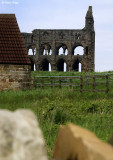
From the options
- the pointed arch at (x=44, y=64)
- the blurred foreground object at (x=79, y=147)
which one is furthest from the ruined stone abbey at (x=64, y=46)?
the blurred foreground object at (x=79, y=147)

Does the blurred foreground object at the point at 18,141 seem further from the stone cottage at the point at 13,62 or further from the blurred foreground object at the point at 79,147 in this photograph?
the stone cottage at the point at 13,62

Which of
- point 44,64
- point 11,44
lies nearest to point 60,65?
point 44,64

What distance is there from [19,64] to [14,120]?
18.1 meters

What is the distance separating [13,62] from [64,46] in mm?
37596

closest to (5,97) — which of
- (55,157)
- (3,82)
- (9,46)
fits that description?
(3,82)

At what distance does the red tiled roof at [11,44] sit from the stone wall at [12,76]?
29 centimetres

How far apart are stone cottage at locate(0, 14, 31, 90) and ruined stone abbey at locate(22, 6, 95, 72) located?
32.7 meters

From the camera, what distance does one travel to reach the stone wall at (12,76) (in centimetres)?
1983

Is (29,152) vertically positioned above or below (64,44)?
below

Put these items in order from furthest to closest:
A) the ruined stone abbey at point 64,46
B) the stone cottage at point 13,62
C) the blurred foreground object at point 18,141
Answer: the ruined stone abbey at point 64,46 < the stone cottage at point 13,62 < the blurred foreground object at point 18,141

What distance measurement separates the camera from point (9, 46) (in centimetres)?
2077

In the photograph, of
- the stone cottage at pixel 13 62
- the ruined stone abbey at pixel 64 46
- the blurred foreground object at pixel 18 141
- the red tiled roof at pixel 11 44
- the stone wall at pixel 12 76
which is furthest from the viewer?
the ruined stone abbey at pixel 64 46

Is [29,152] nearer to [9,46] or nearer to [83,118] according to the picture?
[83,118]

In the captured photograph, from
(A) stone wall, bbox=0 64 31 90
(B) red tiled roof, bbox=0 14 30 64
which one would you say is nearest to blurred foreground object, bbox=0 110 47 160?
(A) stone wall, bbox=0 64 31 90
